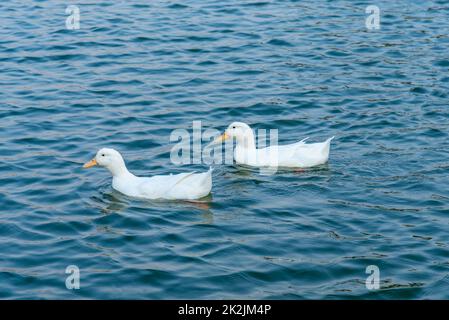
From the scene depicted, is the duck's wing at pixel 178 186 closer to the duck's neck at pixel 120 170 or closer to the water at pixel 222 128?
the water at pixel 222 128

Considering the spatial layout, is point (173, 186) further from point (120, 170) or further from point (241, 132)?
point (241, 132)

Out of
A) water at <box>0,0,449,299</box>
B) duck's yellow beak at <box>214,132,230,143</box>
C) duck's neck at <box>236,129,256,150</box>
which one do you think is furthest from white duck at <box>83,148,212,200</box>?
duck's yellow beak at <box>214,132,230,143</box>

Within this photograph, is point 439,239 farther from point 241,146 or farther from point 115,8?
point 115,8

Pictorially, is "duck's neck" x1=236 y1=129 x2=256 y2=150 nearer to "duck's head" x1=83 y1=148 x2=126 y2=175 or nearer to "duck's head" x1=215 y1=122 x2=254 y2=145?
"duck's head" x1=215 y1=122 x2=254 y2=145

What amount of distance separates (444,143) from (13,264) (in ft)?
25.7

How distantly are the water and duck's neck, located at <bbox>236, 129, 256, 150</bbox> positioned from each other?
414 millimetres

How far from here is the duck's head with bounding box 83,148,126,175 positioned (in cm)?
A: 1445

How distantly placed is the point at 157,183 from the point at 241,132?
252 centimetres

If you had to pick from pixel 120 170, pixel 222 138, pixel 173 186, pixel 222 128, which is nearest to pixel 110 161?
pixel 120 170

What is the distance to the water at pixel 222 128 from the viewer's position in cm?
1190

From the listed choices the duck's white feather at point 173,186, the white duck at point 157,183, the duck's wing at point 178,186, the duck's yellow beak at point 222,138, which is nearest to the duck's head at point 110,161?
the white duck at point 157,183

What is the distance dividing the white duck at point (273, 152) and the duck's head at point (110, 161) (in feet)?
7.71

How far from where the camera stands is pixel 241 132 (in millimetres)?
15953

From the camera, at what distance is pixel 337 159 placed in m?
15.6
